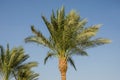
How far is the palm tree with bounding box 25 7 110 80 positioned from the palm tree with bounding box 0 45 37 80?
9.33 meters

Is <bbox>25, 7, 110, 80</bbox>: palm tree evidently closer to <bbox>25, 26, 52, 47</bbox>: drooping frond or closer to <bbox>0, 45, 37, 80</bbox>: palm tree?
<bbox>25, 26, 52, 47</bbox>: drooping frond

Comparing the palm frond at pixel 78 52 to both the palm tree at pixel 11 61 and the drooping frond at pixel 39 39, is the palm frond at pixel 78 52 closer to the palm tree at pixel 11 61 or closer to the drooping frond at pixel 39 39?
the drooping frond at pixel 39 39

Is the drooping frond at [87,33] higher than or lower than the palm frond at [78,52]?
higher

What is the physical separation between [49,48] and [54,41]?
89 cm

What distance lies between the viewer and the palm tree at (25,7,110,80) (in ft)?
77.6

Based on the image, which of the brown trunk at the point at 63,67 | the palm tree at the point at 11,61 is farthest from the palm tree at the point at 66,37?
the palm tree at the point at 11,61

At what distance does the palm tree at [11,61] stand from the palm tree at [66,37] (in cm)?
933

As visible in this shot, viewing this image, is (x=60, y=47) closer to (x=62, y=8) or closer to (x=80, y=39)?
(x=80, y=39)

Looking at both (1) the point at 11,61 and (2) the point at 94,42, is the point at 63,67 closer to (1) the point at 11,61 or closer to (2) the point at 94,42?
(2) the point at 94,42

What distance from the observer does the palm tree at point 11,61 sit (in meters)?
33.0

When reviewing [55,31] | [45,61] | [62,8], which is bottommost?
[45,61]

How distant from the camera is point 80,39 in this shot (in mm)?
23969

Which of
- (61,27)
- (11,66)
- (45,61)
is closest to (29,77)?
(11,66)

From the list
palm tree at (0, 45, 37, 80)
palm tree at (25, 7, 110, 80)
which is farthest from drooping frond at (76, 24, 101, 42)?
palm tree at (0, 45, 37, 80)
